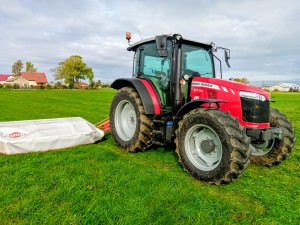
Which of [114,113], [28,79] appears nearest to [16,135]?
[114,113]

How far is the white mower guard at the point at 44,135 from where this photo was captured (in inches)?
197

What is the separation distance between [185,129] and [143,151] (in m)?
1.55

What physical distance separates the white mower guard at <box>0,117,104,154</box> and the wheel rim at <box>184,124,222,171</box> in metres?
2.52

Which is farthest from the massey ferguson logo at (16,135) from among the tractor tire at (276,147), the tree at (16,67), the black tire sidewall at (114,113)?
the tree at (16,67)

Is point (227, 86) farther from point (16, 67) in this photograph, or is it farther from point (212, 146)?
point (16, 67)

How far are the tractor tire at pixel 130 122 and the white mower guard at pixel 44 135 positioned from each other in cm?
48

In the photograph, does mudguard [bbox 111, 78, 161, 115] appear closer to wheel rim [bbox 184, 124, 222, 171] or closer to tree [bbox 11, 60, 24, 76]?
wheel rim [bbox 184, 124, 222, 171]

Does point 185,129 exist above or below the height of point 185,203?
above

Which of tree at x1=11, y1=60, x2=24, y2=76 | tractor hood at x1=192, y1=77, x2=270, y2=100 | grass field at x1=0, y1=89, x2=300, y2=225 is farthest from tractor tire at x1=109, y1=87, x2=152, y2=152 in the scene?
tree at x1=11, y1=60, x2=24, y2=76

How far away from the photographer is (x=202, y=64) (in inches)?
218

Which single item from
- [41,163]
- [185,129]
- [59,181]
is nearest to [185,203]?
[185,129]

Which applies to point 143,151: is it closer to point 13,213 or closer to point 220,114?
point 220,114

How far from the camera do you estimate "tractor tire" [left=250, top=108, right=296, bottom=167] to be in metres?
4.84

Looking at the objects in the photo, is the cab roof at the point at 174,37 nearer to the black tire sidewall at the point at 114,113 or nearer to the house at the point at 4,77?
the black tire sidewall at the point at 114,113
